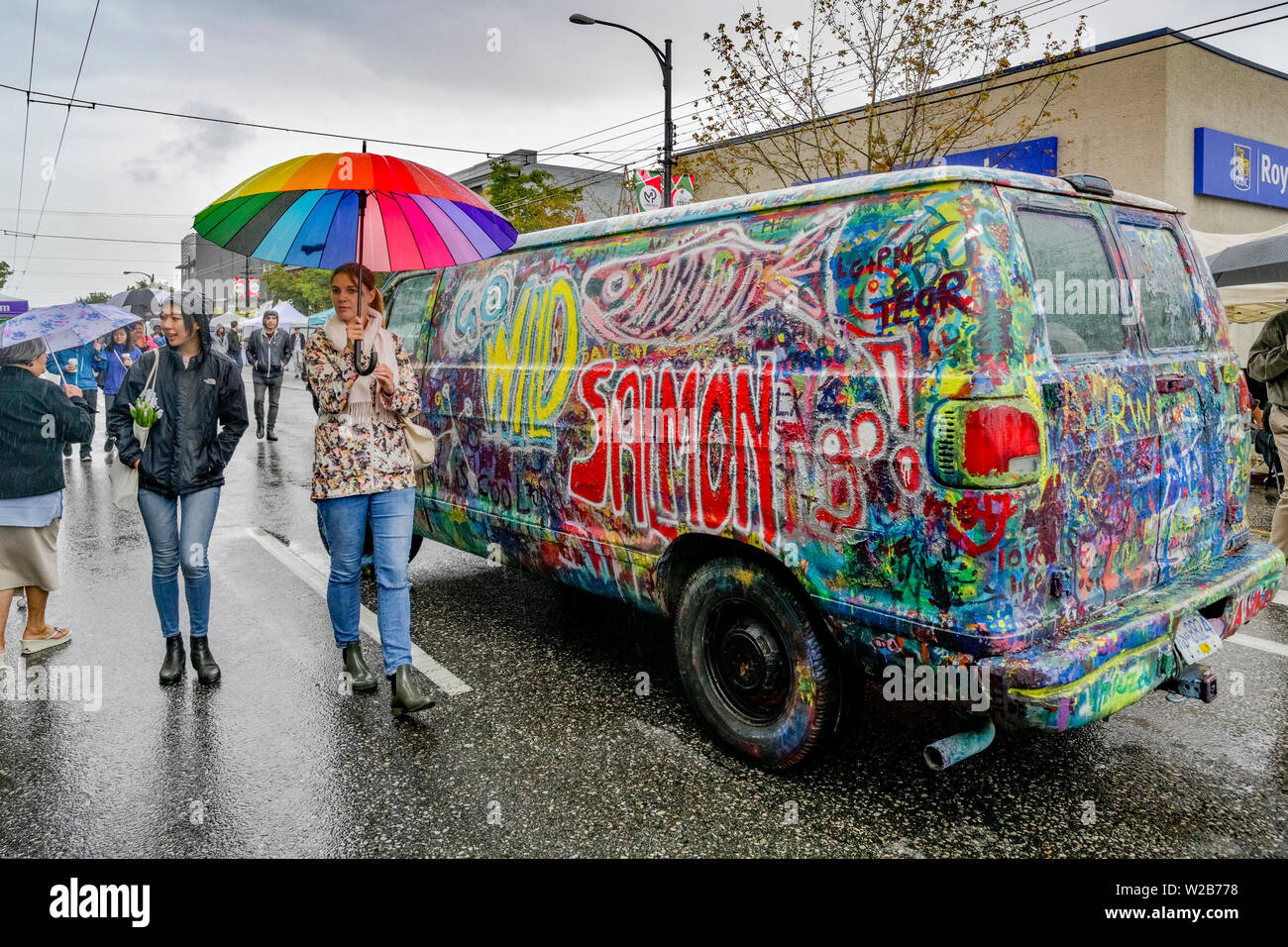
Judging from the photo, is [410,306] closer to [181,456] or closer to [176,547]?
[181,456]

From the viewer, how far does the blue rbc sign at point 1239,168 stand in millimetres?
17344

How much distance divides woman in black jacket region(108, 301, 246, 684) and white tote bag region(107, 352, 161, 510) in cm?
2

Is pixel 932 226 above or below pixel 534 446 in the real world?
above

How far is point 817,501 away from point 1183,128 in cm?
1806

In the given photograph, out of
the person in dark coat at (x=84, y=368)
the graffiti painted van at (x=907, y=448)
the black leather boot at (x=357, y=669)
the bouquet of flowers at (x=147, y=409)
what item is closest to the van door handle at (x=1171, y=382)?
the graffiti painted van at (x=907, y=448)

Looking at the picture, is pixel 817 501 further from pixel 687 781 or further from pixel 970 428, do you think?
pixel 687 781

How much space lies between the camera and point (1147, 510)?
3.28 metres

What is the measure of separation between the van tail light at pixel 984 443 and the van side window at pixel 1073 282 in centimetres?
38

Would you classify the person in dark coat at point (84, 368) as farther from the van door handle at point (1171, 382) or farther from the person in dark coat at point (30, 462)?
the van door handle at point (1171, 382)

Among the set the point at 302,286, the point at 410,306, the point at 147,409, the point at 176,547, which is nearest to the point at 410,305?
the point at 410,306

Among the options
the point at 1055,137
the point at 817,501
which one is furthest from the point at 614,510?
the point at 1055,137

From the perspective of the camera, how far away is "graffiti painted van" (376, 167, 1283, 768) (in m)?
2.80

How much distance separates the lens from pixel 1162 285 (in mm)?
3627
